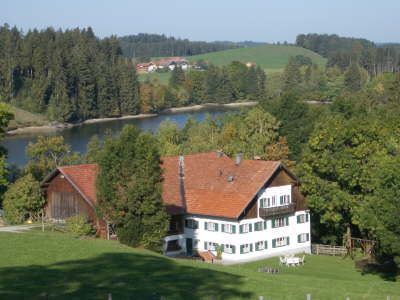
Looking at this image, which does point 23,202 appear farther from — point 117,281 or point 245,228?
point 117,281

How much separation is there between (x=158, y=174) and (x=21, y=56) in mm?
144451

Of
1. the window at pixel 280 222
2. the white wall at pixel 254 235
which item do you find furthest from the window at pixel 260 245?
the window at pixel 280 222

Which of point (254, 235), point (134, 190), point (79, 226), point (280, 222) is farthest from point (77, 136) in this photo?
point (134, 190)

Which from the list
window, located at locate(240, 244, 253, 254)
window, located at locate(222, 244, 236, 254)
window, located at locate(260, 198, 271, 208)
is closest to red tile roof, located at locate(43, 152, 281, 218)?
window, located at locate(260, 198, 271, 208)

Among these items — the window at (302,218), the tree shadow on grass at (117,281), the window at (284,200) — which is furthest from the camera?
the window at (302,218)

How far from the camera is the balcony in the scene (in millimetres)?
50050

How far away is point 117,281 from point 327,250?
28202 mm

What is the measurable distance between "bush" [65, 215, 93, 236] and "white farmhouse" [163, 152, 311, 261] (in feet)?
16.2

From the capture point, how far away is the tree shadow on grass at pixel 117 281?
24125mm

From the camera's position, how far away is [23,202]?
50812 mm

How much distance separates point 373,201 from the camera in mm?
41656

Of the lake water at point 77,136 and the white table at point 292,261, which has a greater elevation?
the lake water at point 77,136

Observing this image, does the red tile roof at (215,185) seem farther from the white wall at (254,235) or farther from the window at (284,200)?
the window at (284,200)

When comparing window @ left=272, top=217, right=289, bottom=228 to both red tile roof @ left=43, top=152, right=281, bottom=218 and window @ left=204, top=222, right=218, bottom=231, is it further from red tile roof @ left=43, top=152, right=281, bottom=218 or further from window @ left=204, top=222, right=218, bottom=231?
window @ left=204, top=222, right=218, bottom=231
